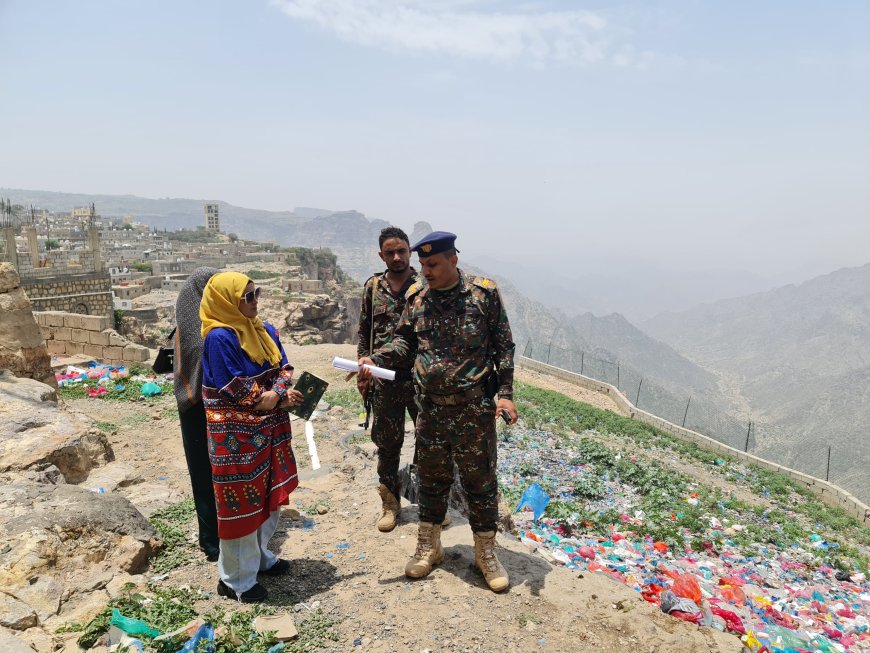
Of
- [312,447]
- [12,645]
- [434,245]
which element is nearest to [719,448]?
[312,447]

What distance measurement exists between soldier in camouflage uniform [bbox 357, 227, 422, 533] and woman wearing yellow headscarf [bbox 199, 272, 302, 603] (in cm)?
79

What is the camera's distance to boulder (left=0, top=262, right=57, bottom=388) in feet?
22.4

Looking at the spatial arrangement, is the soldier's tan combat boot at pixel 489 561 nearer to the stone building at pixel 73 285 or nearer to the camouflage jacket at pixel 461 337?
the camouflage jacket at pixel 461 337

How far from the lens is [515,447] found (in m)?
10.4

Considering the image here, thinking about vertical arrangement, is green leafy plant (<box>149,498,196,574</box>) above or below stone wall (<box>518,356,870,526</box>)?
above

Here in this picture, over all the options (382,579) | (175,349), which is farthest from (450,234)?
(382,579)

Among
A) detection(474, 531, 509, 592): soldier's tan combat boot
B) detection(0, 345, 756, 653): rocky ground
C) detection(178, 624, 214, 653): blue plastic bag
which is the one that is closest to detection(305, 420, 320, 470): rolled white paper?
detection(0, 345, 756, 653): rocky ground

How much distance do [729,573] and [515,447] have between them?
4950mm

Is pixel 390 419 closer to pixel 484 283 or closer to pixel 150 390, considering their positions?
pixel 484 283

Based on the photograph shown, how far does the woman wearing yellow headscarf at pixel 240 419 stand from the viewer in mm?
2857

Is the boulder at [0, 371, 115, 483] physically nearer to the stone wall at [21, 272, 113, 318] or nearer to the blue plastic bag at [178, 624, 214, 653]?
the blue plastic bag at [178, 624, 214, 653]

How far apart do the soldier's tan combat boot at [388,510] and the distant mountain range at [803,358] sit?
1033 inches

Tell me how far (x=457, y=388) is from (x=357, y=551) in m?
1.52

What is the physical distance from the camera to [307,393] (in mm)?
3244
